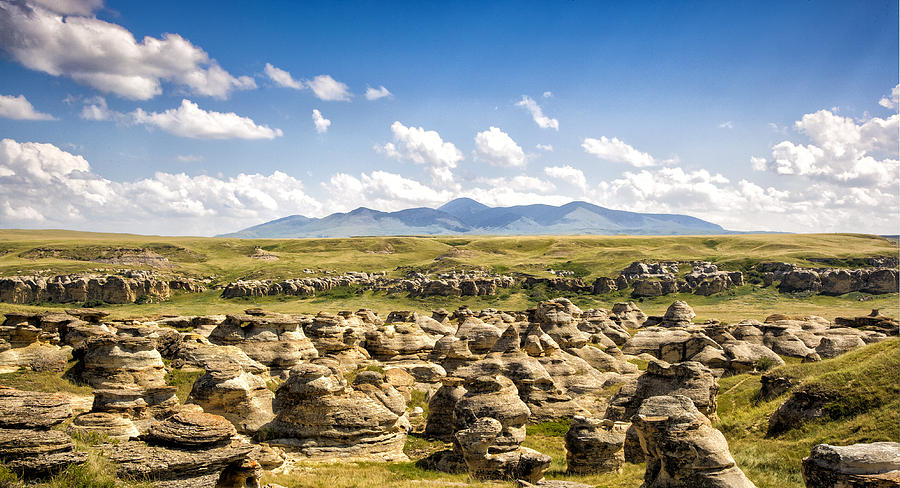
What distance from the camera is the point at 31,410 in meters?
13.5

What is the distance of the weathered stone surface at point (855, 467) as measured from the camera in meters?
11.7

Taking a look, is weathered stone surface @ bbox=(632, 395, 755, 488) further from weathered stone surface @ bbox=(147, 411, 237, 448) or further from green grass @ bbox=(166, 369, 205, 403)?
green grass @ bbox=(166, 369, 205, 403)

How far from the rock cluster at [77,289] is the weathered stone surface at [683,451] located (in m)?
114

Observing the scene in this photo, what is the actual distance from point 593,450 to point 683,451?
716 cm

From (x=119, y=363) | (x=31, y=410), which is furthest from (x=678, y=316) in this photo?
(x=31, y=410)

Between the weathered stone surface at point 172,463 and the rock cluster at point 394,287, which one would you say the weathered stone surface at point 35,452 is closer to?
the weathered stone surface at point 172,463

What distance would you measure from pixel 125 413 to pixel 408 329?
88.5ft

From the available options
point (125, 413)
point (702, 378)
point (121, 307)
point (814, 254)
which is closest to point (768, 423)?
point (702, 378)

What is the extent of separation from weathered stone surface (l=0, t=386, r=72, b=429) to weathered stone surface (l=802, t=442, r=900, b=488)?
19.1 m

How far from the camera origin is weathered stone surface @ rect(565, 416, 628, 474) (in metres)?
21.4

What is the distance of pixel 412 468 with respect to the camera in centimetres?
2280

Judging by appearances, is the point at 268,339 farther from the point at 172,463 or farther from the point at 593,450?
the point at 593,450

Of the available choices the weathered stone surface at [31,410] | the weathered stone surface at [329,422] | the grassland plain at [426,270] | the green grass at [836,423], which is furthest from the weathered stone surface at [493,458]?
the grassland plain at [426,270]

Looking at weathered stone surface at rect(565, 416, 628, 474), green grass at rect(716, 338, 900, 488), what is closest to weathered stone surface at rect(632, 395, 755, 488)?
green grass at rect(716, 338, 900, 488)
